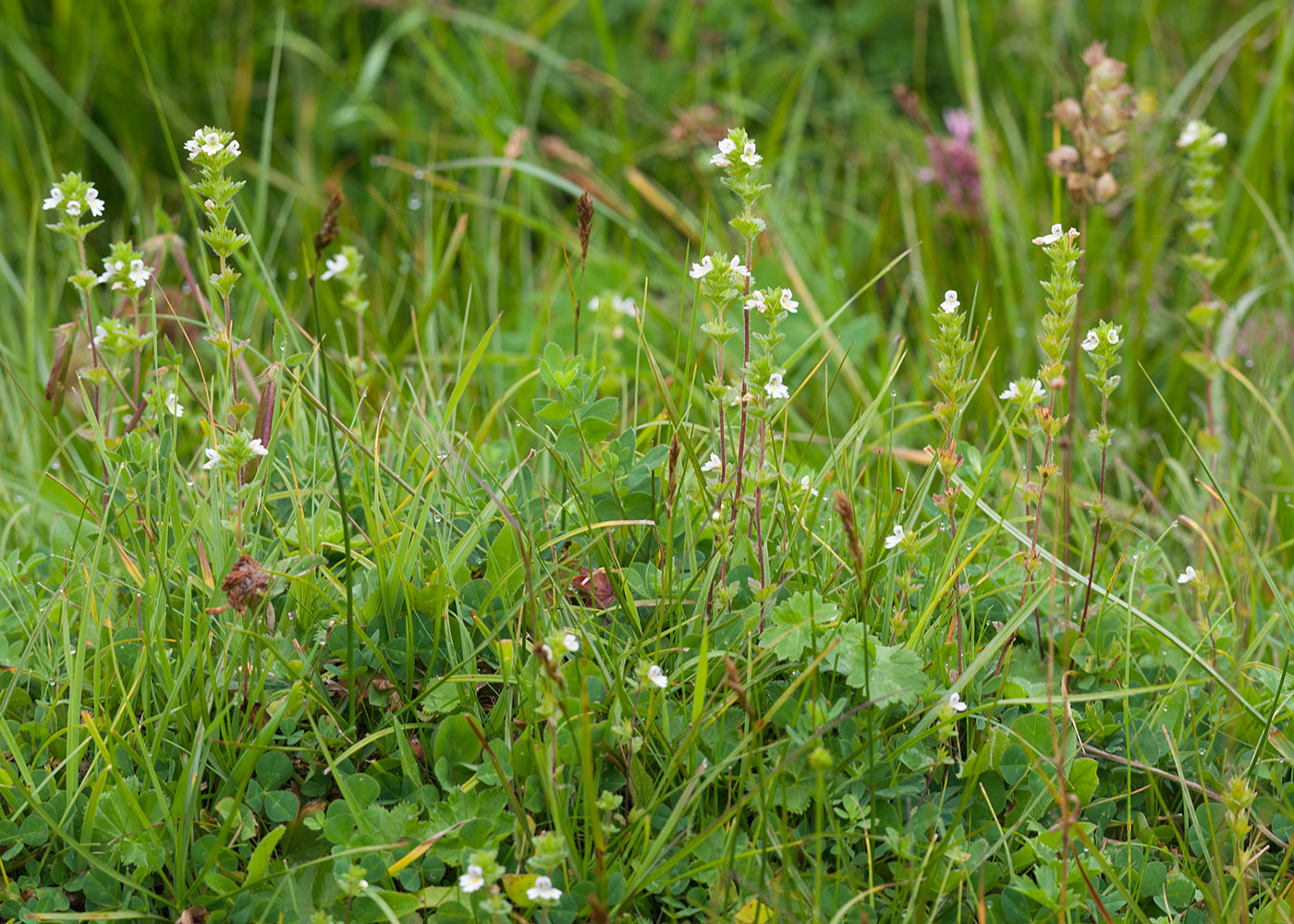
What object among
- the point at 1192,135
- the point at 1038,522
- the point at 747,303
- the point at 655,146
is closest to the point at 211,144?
the point at 747,303

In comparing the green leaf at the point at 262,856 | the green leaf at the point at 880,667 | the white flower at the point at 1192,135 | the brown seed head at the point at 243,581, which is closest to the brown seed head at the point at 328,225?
the brown seed head at the point at 243,581

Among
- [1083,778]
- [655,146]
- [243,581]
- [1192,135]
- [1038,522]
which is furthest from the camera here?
[655,146]

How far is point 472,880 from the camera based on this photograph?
1.20 m

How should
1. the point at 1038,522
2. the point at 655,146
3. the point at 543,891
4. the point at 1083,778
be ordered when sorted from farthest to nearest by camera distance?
the point at 655,146 → the point at 1038,522 → the point at 1083,778 → the point at 543,891

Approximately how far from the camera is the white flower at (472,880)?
119 cm

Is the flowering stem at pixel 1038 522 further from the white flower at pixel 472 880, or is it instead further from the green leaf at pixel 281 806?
the green leaf at pixel 281 806

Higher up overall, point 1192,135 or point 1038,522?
point 1192,135

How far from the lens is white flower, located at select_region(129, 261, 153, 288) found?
1606 mm

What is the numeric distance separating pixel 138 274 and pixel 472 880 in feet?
3.17

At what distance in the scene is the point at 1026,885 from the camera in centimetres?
134

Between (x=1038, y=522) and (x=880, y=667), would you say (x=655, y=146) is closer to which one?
(x=1038, y=522)

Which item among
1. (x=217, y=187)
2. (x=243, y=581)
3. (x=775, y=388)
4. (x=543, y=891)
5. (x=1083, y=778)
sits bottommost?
(x=1083, y=778)

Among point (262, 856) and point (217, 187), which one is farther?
point (217, 187)

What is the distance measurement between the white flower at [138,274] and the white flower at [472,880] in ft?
3.06
